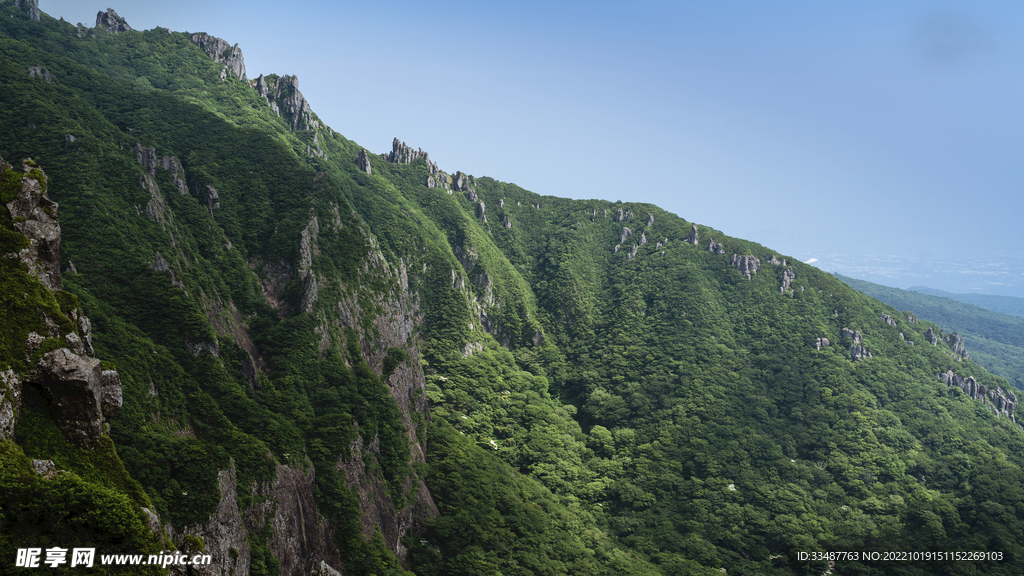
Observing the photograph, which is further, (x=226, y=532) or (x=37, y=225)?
(x=226, y=532)

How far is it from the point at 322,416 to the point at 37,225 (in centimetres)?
5421

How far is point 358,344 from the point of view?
118750 millimetres

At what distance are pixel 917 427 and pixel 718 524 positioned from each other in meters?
95.9

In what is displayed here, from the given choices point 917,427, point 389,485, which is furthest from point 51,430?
point 917,427

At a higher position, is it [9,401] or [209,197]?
[209,197]

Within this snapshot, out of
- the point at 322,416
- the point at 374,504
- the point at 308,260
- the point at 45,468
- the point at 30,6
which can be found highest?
the point at 30,6

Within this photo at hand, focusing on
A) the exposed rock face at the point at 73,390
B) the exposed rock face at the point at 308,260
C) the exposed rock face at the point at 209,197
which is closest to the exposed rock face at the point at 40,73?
the exposed rock face at the point at 209,197

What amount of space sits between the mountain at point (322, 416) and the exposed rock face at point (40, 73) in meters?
0.62

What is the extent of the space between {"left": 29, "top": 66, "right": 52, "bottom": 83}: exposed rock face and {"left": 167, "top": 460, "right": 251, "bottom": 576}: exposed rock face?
384 ft

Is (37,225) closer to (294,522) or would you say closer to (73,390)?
(73,390)

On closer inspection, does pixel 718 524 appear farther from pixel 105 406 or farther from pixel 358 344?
pixel 105 406

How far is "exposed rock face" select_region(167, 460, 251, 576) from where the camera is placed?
52906 millimetres

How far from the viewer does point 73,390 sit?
38.8 m

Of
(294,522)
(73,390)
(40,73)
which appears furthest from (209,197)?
(73,390)
